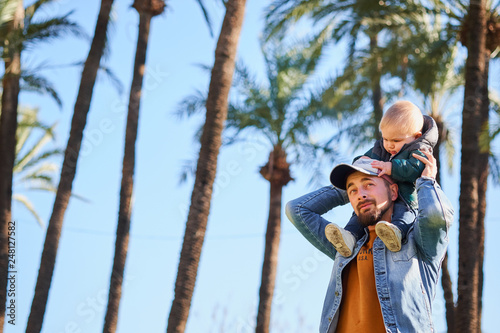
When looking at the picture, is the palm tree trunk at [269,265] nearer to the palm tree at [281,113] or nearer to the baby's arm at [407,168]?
the palm tree at [281,113]

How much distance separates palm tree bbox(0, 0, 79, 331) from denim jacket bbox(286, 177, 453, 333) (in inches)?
366

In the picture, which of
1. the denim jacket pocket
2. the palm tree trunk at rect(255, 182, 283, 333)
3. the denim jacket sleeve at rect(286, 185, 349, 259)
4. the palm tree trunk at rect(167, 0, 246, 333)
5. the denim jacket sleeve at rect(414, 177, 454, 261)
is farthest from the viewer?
the palm tree trunk at rect(255, 182, 283, 333)

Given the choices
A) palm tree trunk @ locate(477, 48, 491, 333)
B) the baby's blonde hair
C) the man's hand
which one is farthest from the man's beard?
palm tree trunk @ locate(477, 48, 491, 333)

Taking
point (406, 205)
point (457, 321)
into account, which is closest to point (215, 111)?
point (457, 321)

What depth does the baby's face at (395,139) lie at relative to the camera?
359 cm

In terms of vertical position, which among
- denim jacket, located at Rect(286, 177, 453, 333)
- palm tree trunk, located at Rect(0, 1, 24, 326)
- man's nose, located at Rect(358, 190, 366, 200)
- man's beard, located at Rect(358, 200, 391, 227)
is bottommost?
denim jacket, located at Rect(286, 177, 453, 333)

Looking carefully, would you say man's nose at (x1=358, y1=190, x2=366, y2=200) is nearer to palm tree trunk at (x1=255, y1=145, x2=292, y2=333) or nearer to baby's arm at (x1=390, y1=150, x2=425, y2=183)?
baby's arm at (x1=390, y1=150, x2=425, y2=183)

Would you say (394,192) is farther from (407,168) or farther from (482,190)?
(482,190)

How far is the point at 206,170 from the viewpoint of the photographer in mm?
9461

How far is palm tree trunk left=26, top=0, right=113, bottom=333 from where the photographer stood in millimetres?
11836

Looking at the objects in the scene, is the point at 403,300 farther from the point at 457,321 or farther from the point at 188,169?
the point at 188,169

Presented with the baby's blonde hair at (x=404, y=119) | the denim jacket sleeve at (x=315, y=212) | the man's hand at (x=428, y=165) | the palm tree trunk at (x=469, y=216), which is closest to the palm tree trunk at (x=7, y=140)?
the palm tree trunk at (x=469, y=216)

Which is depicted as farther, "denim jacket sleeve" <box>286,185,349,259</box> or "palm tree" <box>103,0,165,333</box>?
"palm tree" <box>103,0,165,333</box>

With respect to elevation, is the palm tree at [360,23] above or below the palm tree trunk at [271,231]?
above
